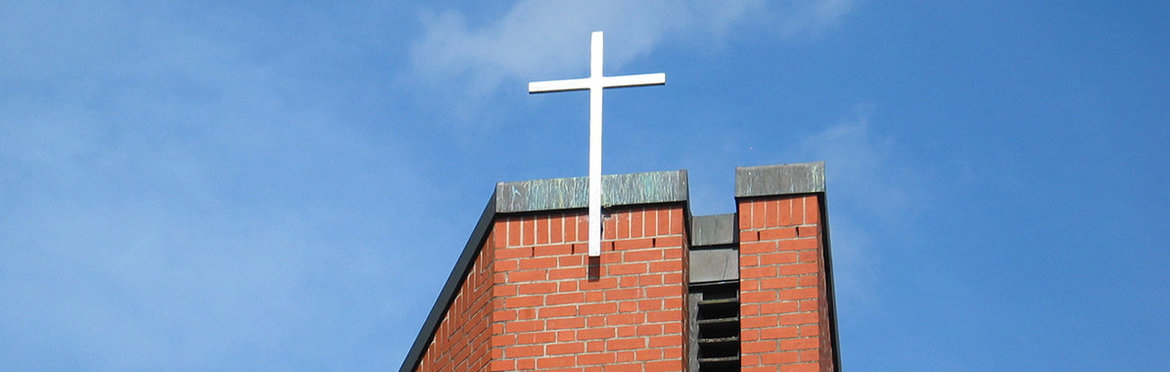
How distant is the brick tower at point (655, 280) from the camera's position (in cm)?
1000

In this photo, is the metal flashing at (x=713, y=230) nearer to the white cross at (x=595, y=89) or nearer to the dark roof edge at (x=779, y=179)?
the dark roof edge at (x=779, y=179)

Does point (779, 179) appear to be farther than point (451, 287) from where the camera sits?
No

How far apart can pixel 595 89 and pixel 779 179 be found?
121 cm

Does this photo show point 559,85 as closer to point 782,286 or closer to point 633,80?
point 633,80

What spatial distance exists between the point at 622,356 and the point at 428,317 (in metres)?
2.01

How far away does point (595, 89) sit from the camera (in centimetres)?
1062

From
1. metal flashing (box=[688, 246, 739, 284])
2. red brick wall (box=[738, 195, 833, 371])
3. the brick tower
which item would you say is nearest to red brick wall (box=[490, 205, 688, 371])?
the brick tower

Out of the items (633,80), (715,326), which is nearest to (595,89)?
(633,80)

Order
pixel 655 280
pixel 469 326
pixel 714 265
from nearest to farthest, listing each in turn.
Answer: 1. pixel 655 280
2. pixel 714 265
3. pixel 469 326

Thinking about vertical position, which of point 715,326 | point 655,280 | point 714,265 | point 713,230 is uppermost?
point 713,230

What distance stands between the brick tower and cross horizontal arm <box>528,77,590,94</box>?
1.84ft

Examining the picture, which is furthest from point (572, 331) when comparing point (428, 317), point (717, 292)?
point (428, 317)

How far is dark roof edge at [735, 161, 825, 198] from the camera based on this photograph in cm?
1024

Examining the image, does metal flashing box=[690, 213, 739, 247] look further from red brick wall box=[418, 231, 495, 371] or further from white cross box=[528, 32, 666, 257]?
red brick wall box=[418, 231, 495, 371]
